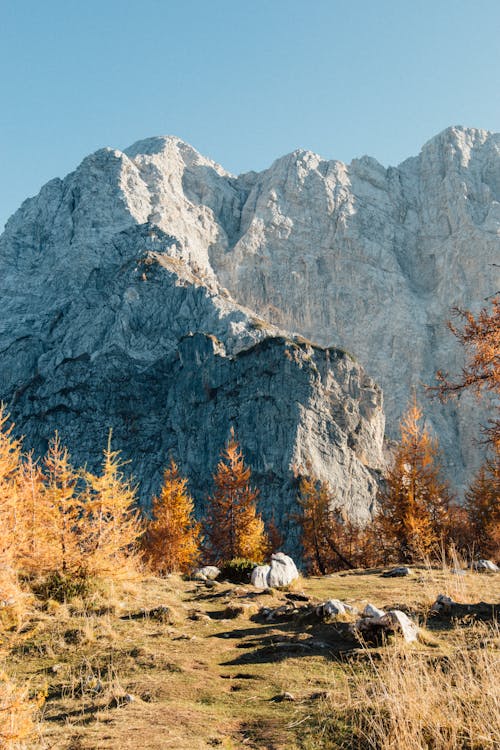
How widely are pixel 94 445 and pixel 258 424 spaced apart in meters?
33.6

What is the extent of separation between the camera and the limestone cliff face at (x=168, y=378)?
87.0 m

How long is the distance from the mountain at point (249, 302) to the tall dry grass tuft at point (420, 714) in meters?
73.6

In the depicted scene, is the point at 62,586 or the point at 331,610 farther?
the point at 62,586

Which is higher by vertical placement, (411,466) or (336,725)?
(411,466)

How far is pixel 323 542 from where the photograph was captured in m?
39.3

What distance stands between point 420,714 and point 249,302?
431 feet

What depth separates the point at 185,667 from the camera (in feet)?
26.7

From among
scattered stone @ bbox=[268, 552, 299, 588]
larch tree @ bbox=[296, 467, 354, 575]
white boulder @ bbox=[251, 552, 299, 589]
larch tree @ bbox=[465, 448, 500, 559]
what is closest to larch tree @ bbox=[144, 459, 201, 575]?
larch tree @ bbox=[296, 467, 354, 575]

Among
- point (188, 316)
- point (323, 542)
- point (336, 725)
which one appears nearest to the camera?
point (336, 725)

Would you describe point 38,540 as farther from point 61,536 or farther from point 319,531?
point 319,531

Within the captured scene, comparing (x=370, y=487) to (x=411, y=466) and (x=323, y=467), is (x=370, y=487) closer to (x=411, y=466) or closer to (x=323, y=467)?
(x=323, y=467)

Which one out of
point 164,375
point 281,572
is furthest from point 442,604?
point 164,375

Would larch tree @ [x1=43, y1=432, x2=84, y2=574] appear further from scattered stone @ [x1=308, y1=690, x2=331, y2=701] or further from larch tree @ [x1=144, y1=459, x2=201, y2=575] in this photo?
larch tree @ [x1=144, y1=459, x2=201, y2=575]

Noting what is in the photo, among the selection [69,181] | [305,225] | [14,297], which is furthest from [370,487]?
[69,181]
